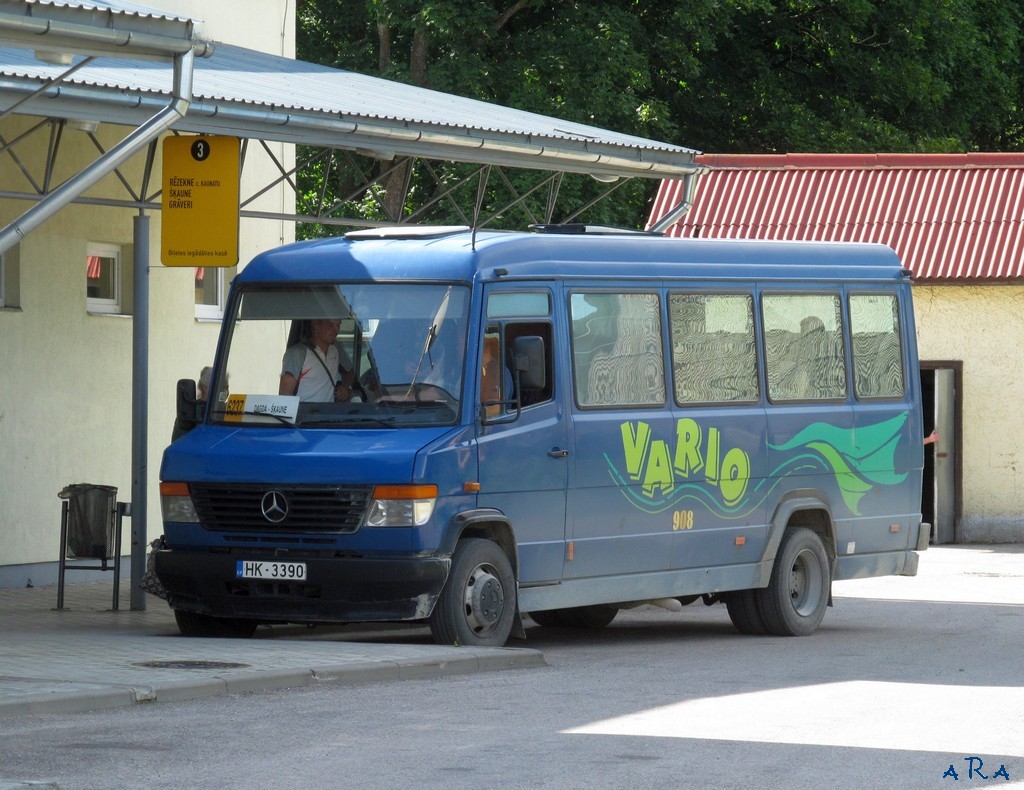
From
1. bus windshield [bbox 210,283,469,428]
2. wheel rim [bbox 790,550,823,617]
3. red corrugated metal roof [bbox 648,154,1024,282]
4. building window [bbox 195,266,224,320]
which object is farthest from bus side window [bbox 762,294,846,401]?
red corrugated metal roof [bbox 648,154,1024,282]

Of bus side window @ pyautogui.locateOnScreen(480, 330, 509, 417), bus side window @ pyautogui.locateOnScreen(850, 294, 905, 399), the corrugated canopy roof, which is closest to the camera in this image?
bus side window @ pyautogui.locateOnScreen(480, 330, 509, 417)

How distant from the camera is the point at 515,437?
12875mm

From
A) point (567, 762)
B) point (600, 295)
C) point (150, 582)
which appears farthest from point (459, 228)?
point (567, 762)

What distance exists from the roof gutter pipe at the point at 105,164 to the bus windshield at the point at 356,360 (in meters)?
1.82

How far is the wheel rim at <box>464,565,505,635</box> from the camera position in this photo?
495 inches

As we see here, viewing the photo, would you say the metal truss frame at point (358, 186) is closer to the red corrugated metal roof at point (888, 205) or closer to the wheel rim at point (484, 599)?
the red corrugated metal roof at point (888, 205)

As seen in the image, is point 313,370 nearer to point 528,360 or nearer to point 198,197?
point 528,360

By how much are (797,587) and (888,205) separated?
1399cm

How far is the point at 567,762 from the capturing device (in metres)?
8.47

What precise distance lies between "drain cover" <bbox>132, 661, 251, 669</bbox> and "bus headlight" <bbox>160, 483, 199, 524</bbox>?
163cm

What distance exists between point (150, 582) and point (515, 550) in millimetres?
2851

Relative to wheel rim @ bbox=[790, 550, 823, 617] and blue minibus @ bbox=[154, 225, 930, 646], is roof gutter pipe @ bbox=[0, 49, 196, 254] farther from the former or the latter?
wheel rim @ bbox=[790, 550, 823, 617]

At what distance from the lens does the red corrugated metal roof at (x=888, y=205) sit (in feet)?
87.9

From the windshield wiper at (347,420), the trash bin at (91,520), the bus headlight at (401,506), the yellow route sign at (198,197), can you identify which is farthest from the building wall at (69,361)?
the bus headlight at (401,506)
